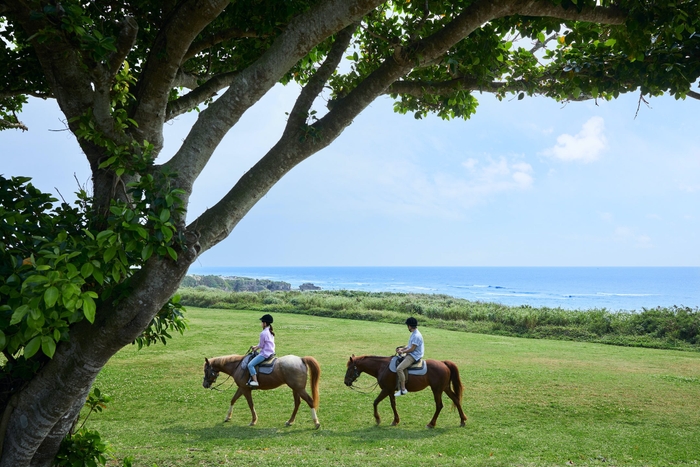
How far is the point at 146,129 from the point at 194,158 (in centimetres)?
86

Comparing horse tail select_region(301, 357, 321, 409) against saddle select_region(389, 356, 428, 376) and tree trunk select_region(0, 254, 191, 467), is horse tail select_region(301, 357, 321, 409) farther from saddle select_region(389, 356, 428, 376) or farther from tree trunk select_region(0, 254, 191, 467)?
tree trunk select_region(0, 254, 191, 467)

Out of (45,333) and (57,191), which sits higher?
(57,191)

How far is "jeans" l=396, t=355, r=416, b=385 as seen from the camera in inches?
395

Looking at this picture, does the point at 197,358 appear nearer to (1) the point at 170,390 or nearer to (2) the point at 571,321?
(1) the point at 170,390

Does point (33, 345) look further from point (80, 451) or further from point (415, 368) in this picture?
point (415, 368)

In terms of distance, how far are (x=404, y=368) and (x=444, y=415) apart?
5.32 ft

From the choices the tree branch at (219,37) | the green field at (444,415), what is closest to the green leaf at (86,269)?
the tree branch at (219,37)

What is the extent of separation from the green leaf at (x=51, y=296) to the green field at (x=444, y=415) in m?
4.85

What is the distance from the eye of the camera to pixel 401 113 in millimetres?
8562

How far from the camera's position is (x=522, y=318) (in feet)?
81.8

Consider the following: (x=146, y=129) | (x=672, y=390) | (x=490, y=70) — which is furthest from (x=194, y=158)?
(x=672, y=390)

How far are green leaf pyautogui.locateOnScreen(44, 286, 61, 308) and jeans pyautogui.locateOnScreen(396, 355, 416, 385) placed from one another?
815 centimetres

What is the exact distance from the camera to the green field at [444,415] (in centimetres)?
800

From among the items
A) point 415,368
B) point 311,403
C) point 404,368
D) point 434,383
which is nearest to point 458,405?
point 434,383
